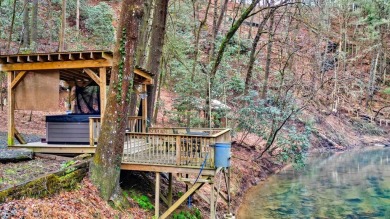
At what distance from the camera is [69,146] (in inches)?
368

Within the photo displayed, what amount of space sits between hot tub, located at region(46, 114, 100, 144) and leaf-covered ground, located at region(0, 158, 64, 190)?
992 mm

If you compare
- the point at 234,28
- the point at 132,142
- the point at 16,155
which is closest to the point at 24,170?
the point at 16,155

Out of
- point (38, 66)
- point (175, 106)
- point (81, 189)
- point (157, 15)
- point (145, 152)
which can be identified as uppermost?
point (157, 15)

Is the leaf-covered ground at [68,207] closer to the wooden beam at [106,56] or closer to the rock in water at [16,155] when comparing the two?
the rock in water at [16,155]

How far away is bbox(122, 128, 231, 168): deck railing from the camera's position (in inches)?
333

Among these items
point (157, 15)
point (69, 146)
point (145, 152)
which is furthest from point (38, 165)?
point (157, 15)

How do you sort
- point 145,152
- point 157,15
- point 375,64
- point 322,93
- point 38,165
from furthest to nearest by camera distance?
point 375,64 < point 322,93 < point 157,15 < point 145,152 < point 38,165

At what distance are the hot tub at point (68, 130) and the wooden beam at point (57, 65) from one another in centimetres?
148

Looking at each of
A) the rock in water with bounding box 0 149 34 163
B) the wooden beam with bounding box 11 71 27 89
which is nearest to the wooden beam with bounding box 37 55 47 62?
the wooden beam with bounding box 11 71 27 89

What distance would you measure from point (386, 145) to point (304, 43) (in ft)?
38.2

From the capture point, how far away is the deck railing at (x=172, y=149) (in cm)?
846

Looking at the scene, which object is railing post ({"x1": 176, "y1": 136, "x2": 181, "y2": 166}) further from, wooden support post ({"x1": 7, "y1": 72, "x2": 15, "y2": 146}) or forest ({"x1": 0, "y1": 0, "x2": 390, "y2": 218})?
wooden support post ({"x1": 7, "y1": 72, "x2": 15, "y2": 146})

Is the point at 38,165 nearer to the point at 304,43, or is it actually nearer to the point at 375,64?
the point at 304,43

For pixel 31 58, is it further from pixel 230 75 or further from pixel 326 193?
pixel 230 75
